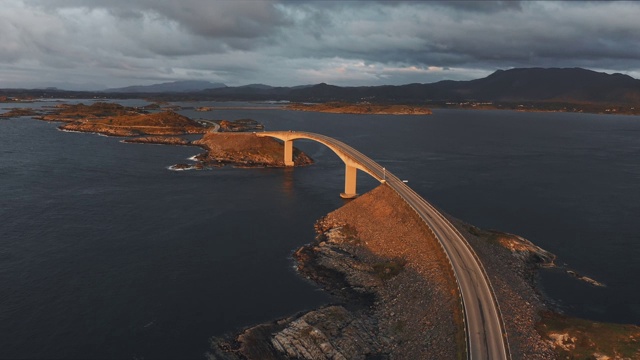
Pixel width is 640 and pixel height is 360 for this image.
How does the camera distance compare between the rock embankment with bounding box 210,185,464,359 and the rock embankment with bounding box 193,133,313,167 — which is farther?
the rock embankment with bounding box 193,133,313,167

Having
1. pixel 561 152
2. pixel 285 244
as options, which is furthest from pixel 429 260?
pixel 561 152

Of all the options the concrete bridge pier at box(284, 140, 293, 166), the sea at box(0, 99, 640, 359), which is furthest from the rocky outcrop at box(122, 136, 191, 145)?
the concrete bridge pier at box(284, 140, 293, 166)

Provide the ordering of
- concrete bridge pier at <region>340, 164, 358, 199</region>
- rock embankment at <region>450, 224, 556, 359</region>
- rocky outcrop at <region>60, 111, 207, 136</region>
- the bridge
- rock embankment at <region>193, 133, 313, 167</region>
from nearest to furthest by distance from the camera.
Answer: the bridge < rock embankment at <region>450, 224, 556, 359</region> < concrete bridge pier at <region>340, 164, 358, 199</region> < rock embankment at <region>193, 133, 313, 167</region> < rocky outcrop at <region>60, 111, 207, 136</region>

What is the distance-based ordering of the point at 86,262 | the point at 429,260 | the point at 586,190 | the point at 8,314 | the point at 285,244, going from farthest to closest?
the point at 586,190 < the point at 285,244 < the point at 86,262 < the point at 429,260 < the point at 8,314

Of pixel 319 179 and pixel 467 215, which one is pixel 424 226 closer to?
pixel 467 215

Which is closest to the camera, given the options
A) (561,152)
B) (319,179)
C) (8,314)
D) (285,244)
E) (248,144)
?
(8,314)

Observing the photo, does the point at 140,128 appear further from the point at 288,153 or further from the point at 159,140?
the point at 288,153

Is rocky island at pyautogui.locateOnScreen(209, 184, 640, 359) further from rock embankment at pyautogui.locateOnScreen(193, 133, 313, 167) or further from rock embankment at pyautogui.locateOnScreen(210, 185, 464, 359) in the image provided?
rock embankment at pyautogui.locateOnScreen(193, 133, 313, 167)
